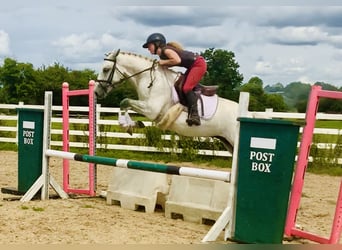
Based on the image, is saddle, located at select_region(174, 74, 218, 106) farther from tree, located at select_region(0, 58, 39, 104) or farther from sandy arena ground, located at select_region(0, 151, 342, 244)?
tree, located at select_region(0, 58, 39, 104)

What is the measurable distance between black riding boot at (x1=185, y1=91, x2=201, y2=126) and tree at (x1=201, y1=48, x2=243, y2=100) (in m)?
0.64

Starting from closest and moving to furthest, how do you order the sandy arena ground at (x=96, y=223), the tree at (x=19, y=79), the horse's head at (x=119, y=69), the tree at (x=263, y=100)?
the sandy arena ground at (x=96, y=223) < the horse's head at (x=119, y=69) < the tree at (x=263, y=100) < the tree at (x=19, y=79)

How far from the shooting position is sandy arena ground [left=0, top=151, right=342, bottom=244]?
377cm

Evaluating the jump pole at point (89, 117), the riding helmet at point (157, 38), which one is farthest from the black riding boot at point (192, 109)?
the jump pole at point (89, 117)

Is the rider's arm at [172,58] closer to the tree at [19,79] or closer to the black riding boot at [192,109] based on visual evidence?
the black riding boot at [192,109]

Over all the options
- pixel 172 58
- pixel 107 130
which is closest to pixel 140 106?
pixel 172 58

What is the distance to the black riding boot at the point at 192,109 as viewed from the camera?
188 inches

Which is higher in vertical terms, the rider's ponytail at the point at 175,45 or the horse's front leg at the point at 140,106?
the rider's ponytail at the point at 175,45

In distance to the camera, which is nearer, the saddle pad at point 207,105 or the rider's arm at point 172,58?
the rider's arm at point 172,58

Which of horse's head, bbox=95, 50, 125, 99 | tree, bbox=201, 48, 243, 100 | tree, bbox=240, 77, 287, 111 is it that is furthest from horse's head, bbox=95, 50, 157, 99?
tree, bbox=240, 77, 287, 111

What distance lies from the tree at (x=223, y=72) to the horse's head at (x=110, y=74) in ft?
2.89

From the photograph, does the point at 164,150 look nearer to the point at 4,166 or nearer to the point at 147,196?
the point at 4,166

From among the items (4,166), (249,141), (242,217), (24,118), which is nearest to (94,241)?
(242,217)

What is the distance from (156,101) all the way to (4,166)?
14.6 feet
